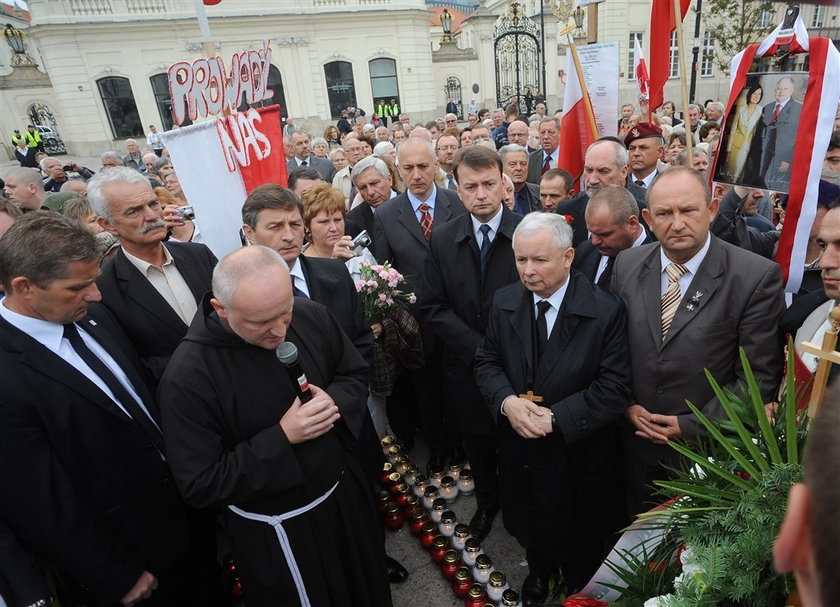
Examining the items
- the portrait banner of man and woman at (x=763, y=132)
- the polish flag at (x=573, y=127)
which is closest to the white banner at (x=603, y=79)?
the polish flag at (x=573, y=127)

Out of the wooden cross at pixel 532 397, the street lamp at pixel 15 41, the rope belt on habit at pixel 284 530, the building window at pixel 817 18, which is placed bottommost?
the rope belt on habit at pixel 284 530

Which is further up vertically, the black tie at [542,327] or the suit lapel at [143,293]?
the suit lapel at [143,293]

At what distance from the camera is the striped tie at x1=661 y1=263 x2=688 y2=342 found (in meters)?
2.43

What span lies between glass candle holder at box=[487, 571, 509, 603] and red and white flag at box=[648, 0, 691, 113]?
4055mm

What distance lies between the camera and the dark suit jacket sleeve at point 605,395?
2.40 meters

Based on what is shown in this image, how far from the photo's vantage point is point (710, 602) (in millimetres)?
1184

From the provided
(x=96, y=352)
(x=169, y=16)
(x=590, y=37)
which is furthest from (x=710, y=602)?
(x=169, y=16)

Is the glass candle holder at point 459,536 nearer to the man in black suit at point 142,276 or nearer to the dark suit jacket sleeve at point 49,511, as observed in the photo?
the dark suit jacket sleeve at point 49,511

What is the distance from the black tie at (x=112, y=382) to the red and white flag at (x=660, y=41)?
176 inches

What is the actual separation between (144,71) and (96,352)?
28.8 meters

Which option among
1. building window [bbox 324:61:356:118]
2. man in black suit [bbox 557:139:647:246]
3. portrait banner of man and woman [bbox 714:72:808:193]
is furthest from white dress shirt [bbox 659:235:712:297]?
building window [bbox 324:61:356:118]

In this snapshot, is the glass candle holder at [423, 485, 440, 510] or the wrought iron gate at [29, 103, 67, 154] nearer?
the glass candle holder at [423, 485, 440, 510]

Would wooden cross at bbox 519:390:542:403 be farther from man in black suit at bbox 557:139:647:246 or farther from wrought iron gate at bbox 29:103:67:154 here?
wrought iron gate at bbox 29:103:67:154

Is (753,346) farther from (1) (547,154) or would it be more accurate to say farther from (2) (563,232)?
(1) (547,154)
